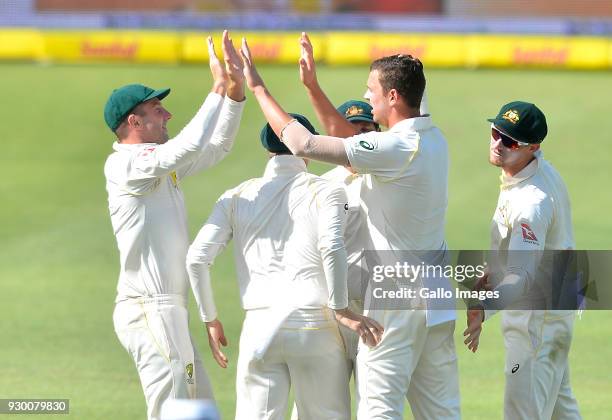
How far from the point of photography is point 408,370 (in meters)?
6.12

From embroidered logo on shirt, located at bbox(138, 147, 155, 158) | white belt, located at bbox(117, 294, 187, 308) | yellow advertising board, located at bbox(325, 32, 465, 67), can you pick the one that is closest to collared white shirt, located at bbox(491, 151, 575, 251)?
white belt, located at bbox(117, 294, 187, 308)

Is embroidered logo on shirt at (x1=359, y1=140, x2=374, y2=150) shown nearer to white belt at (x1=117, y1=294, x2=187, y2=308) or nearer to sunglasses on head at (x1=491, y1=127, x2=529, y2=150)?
sunglasses on head at (x1=491, y1=127, x2=529, y2=150)

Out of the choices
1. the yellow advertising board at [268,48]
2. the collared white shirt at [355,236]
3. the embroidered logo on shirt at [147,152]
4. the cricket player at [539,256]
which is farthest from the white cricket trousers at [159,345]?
the yellow advertising board at [268,48]

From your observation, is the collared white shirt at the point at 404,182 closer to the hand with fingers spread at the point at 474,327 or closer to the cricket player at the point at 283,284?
the cricket player at the point at 283,284

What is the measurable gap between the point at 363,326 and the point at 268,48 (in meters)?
20.6

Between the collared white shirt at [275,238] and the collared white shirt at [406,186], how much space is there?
25 cm

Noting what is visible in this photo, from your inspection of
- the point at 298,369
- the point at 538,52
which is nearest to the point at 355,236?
the point at 298,369

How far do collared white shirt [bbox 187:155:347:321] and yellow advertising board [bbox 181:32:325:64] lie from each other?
19664 millimetres

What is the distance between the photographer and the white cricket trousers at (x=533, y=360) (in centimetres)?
666

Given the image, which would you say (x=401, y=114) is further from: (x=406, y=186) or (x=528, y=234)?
(x=528, y=234)

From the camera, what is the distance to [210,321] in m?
6.56

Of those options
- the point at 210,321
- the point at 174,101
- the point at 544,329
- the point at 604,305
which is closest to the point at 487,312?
the point at 544,329

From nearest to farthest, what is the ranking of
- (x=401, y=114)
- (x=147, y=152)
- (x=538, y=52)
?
(x=401, y=114) < (x=147, y=152) < (x=538, y=52)

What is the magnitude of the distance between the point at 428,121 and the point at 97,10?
85.9ft
